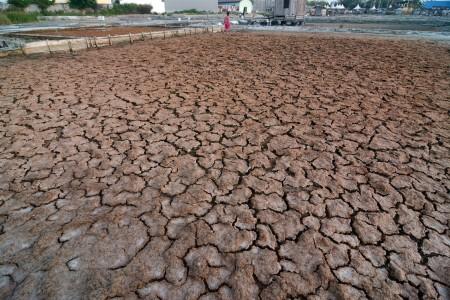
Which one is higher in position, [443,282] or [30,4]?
[30,4]

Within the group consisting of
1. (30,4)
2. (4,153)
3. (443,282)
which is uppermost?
(30,4)

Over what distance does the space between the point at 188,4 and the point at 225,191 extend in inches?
1816

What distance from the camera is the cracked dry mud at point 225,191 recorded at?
1.72 m

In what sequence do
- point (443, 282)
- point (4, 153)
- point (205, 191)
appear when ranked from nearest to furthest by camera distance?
point (443, 282) < point (205, 191) < point (4, 153)

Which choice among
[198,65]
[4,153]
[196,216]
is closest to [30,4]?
[198,65]

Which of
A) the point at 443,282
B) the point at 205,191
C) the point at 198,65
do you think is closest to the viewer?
the point at 443,282

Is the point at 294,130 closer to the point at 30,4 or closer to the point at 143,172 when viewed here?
the point at 143,172

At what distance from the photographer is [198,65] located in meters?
6.93

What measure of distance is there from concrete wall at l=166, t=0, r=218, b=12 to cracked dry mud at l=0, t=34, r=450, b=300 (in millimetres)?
41850

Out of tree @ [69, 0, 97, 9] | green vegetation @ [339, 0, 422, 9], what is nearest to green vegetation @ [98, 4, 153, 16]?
tree @ [69, 0, 97, 9]

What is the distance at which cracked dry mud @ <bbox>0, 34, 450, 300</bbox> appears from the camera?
→ 1716 mm

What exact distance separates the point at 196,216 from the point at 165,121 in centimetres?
201

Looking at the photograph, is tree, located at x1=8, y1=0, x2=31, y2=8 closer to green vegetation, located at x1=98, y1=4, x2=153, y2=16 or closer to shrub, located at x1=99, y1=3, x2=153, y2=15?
green vegetation, located at x1=98, y1=4, x2=153, y2=16

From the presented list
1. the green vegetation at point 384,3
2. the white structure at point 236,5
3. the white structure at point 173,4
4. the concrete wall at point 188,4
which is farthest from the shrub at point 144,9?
the green vegetation at point 384,3
